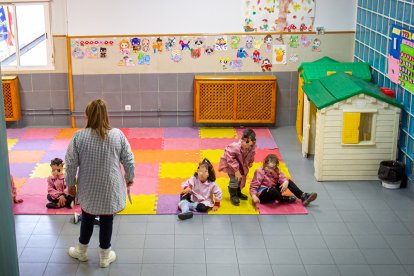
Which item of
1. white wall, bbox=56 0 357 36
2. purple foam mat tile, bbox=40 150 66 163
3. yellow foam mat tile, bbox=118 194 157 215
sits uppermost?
white wall, bbox=56 0 357 36

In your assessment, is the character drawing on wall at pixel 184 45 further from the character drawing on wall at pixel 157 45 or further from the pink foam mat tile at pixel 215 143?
the pink foam mat tile at pixel 215 143

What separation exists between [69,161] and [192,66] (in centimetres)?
497

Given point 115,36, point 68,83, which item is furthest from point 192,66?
point 68,83

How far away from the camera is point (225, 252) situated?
6145 millimetres

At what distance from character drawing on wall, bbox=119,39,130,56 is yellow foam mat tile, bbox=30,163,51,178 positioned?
247cm

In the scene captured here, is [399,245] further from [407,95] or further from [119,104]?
[119,104]

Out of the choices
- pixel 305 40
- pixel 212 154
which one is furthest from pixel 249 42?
pixel 212 154

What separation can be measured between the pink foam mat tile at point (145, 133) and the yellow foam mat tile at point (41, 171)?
1.69m

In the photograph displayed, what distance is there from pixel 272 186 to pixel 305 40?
355cm

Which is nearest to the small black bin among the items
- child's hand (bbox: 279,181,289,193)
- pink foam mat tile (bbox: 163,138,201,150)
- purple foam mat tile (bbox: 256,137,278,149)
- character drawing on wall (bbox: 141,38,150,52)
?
child's hand (bbox: 279,181,289,193)

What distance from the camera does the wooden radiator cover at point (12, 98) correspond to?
395 inches

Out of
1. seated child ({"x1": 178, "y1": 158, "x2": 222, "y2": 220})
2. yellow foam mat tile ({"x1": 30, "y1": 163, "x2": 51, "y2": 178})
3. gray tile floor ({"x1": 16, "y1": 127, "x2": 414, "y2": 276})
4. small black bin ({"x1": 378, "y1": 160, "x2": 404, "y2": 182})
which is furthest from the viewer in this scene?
yellow foam mat tile ({"x1": 30, "y1": 163, "x2": 51, "y2": 178})

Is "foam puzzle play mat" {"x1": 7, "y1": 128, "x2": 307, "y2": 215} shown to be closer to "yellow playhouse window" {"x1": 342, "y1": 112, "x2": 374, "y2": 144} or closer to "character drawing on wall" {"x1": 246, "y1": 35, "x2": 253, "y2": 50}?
"yellow playhouse window" {"x1": 342, "y1": 112, "x2": 374, "y2": 144}

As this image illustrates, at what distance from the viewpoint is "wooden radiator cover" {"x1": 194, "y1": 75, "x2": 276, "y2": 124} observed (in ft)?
33.0
